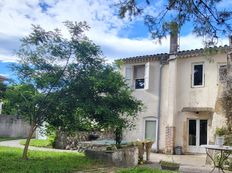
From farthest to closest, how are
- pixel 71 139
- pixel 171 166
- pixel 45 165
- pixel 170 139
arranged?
pixel 170 139 → pixel 71 139 → pixel 45 165 → pixel 171 166

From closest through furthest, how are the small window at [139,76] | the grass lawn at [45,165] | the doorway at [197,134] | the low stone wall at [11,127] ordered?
the grass lawn at [45,165] < the doorway at [197,134] < the small window at [139,76] < the low stone wall at [11,127]

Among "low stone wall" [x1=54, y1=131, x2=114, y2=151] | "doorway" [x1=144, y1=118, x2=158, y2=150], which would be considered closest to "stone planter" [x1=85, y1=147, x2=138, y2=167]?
"low stone wall" [x1=54, y1=131, x2=114, y2=151]

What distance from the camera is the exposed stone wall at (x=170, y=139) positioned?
25.3 m

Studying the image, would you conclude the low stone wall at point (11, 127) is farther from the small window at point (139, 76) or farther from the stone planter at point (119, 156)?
the stone planter at point (119, 156)

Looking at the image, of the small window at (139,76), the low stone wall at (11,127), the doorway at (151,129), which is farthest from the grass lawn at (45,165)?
the low stone wall at (11,127)

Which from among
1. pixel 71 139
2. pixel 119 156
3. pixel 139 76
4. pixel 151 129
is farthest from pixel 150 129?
pixel 119 156

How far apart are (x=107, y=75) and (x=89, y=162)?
11.0 ft

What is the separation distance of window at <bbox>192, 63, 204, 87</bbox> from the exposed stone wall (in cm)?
328

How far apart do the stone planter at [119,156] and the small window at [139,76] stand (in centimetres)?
1201

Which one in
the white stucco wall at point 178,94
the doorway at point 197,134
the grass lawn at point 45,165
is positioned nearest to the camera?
the grass lawn at point 45,165

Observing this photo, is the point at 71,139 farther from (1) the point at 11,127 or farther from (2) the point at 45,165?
(2) the point at 45,165

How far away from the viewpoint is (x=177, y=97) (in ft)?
86.4

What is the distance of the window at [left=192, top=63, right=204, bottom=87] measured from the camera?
25.6m

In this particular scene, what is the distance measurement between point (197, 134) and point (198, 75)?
3.87m
